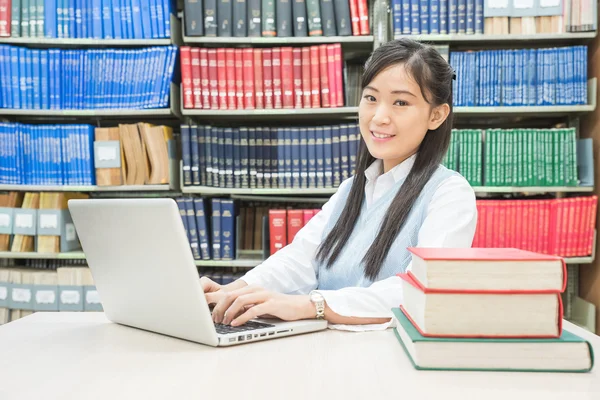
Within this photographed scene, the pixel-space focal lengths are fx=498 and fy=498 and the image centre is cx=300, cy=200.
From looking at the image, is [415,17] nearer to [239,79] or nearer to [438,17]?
[438,17]

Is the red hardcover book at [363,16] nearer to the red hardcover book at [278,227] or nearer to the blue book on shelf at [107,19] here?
the red hardcover book at [278,227]

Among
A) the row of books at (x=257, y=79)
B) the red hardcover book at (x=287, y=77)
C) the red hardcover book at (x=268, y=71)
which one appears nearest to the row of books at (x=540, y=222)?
the row of books at (x=257, y=79)

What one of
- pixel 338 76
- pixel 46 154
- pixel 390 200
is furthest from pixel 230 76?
pixel 390 200

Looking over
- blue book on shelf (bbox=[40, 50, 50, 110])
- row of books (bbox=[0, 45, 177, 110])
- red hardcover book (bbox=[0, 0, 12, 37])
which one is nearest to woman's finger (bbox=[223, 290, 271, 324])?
row of books (bbox=[0, 45, 177, 110])

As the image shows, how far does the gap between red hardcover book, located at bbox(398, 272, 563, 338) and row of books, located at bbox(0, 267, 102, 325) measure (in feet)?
7.30

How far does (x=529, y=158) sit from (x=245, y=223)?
1428mm

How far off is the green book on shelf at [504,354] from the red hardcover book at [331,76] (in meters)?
1.88

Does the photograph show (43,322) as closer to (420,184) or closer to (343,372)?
(343,372)

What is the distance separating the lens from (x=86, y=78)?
249 centimetres

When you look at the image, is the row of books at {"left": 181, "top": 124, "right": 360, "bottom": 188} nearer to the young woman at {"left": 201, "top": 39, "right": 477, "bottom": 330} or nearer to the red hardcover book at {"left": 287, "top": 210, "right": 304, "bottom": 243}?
the red hardcover book at {"left": 287, "top": 210, "right": 304, "bottom": 243}

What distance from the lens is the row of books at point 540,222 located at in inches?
92.7

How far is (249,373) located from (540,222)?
2099 mm

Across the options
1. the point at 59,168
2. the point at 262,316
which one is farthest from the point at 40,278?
the point at 262,316

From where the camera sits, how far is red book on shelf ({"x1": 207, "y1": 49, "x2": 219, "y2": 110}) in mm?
2443
